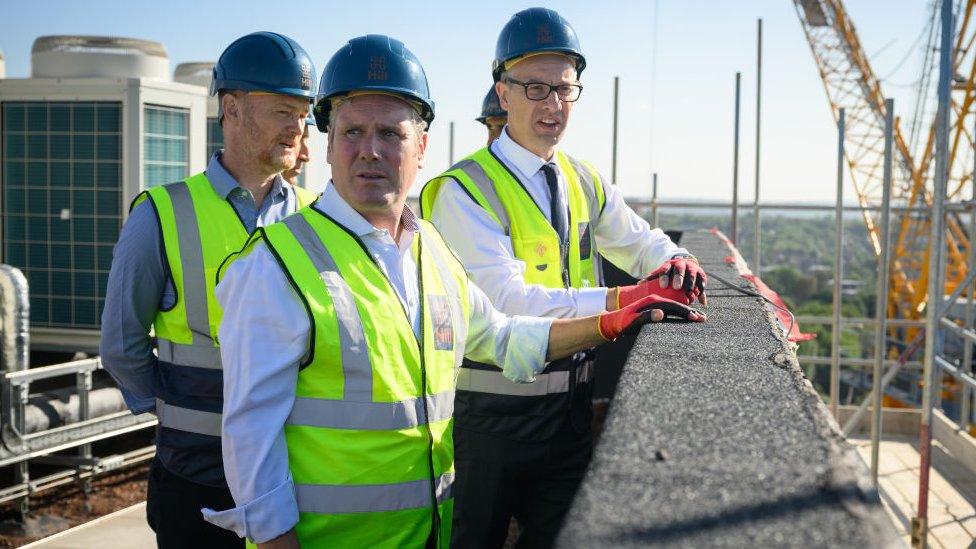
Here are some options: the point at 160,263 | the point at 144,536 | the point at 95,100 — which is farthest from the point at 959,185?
the point at 160,263

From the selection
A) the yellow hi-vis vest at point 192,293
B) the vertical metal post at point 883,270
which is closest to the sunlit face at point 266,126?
the yellow hi-vis vest at point 192,293

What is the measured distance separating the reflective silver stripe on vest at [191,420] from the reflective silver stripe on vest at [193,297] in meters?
0.13

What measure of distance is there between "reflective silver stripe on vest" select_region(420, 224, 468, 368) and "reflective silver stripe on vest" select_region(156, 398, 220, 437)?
0.82 meters

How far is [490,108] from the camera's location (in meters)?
5.71

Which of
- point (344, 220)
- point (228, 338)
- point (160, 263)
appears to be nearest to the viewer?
point (228, 338)

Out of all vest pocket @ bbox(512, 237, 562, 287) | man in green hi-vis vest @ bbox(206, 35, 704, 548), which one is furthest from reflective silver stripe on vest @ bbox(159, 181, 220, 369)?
vest pocket @ bbox(512, 237, 562, 287)

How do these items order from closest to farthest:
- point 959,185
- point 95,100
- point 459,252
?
1. point 459,252
2. point 95,100
3. point 959,185

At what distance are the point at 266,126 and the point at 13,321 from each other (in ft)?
14.0

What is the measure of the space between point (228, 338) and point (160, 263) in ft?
3.25

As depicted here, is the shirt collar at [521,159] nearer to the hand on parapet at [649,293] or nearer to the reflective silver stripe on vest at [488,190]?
the reflective silver stripe on vest at [488,190]

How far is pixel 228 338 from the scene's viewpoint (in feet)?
6.34

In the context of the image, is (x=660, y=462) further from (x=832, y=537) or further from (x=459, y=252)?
(x=459, y=252)

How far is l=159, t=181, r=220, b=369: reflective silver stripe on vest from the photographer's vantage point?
279 cm

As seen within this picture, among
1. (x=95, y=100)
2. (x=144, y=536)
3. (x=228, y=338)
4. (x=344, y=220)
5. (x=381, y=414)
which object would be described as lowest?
(x=144, y=536)
